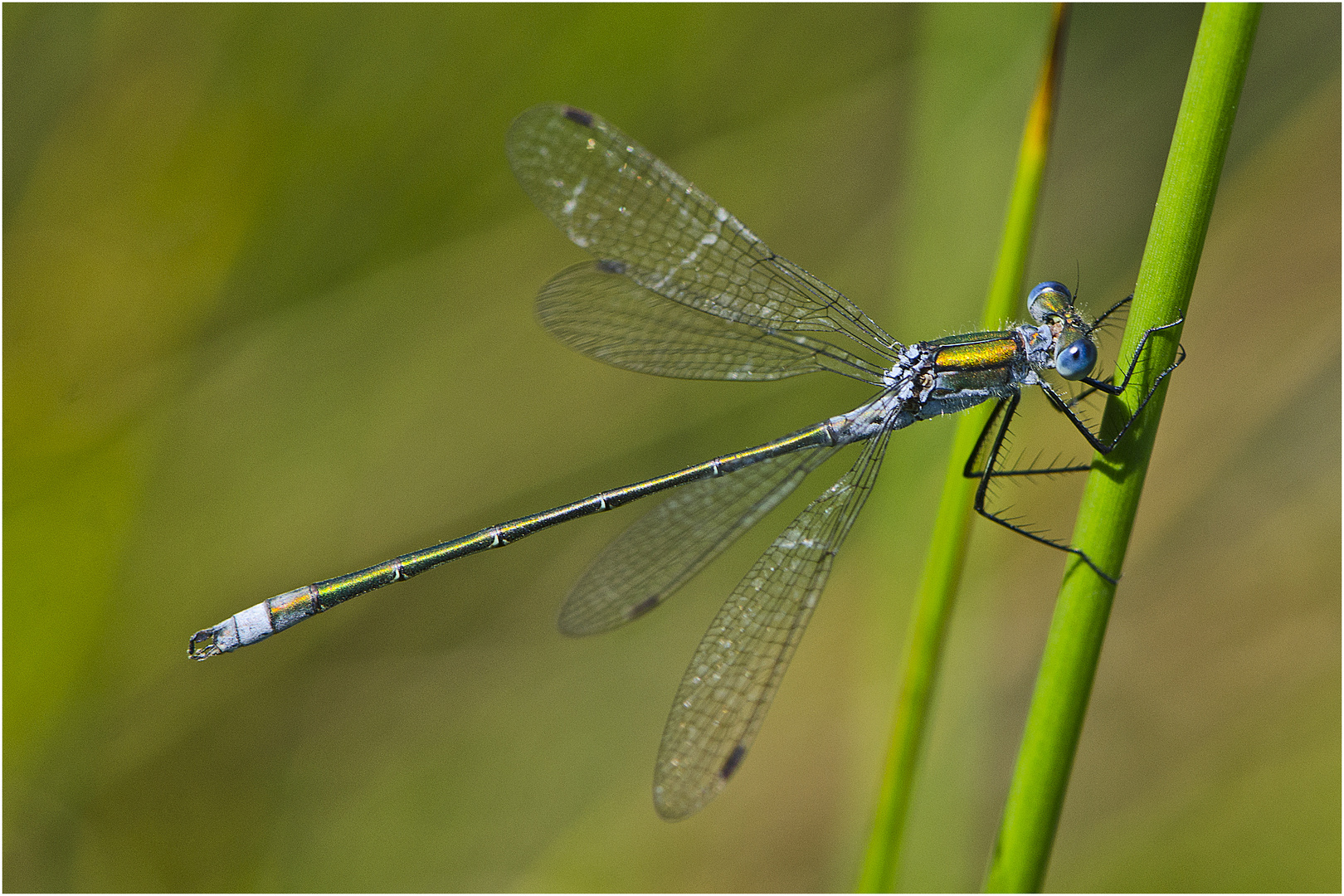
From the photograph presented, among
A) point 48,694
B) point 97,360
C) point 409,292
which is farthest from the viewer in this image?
point 409,292

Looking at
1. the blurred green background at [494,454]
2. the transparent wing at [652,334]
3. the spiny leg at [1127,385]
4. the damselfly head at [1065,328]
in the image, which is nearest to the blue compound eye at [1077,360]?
the damselfly head at [1065,328]

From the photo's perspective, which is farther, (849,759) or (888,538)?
(849,759)

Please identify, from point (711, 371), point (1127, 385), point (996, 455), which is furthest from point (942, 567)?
point (711, 371)

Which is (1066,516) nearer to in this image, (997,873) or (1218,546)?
(1218,546)

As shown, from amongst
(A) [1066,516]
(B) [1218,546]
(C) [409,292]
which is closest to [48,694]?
(C) [409,292]

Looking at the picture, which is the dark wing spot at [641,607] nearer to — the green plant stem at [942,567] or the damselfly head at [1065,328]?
the green plant stem at [942,567]

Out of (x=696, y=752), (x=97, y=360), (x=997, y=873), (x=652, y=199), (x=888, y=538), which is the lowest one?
(x=997, y=873)

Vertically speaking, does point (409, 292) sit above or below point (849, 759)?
above

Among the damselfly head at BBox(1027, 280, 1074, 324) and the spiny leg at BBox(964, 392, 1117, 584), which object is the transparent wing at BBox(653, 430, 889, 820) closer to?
the spiny leg at BBox(964, 392, 1117, 584)
